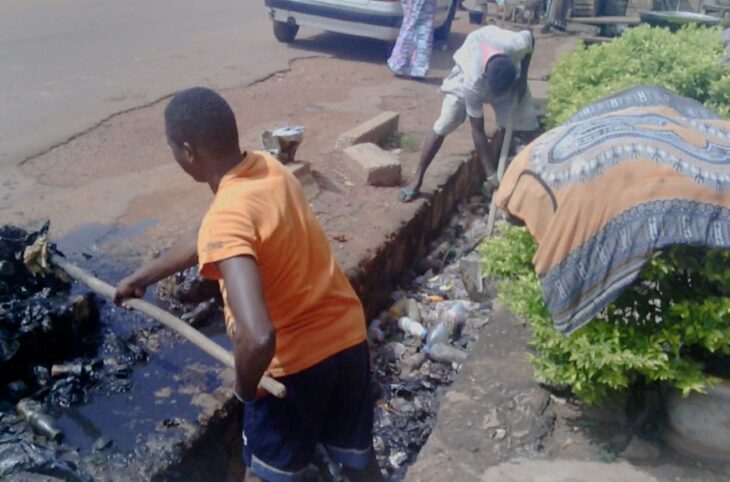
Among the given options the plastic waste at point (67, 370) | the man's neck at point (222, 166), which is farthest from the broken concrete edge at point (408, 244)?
the man's neck at point (222, 166)

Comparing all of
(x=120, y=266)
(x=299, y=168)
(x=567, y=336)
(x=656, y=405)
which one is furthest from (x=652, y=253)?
(x=299, y=168)

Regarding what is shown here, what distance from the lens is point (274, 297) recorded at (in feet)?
8.52

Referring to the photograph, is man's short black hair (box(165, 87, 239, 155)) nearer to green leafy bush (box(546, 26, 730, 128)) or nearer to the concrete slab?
the concrete slab

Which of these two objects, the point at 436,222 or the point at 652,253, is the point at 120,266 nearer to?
the point at 436,222

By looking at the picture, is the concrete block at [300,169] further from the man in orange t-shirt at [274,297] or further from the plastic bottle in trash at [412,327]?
the man in orange t-shirt at [274,297]

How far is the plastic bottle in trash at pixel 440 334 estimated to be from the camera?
5195 mm

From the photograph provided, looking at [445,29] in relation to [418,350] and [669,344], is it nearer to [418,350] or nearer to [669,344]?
[418,350]

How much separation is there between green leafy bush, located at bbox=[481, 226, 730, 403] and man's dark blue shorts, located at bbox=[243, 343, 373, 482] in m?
0.80

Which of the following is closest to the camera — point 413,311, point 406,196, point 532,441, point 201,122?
point 201,122

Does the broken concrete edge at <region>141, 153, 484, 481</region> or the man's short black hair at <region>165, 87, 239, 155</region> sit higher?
the man's short black hair at <region>165, 87, 239, 155</region>

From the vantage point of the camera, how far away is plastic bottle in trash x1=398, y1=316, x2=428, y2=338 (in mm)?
5359

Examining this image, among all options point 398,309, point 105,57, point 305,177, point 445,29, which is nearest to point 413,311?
point 398,309

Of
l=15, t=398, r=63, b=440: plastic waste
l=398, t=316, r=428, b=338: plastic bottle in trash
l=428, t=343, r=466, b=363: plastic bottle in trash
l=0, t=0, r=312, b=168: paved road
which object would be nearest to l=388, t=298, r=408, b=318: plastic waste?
l=398, t=316, r=428, b=338: plastic bottle in trash

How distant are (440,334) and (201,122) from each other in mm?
3031
